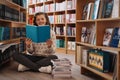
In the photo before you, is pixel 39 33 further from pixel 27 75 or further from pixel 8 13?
pixel 8 13

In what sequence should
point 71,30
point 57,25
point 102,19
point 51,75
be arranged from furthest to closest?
point 57,25 → point 71,30 → point 51,75 → point 102,19

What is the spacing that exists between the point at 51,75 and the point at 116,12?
1.35 meters

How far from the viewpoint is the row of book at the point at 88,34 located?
2.67 metres

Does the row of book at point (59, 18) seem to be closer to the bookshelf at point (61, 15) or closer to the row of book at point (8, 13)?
the bookshelf at point (61, 15)

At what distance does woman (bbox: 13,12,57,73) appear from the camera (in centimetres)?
314

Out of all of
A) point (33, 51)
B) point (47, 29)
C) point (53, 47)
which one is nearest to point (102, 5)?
point (47, 29)

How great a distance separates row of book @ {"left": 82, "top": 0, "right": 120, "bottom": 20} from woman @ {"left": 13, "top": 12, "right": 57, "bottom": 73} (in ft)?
2.40

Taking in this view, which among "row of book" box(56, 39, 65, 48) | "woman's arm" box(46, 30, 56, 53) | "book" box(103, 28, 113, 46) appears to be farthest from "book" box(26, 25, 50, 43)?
"row of book" box(56, 39, 65, 48)

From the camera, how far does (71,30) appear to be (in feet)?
17.2

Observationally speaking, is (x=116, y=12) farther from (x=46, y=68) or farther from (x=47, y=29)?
(x=46, y=68)

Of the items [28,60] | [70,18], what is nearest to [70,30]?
[70,18]

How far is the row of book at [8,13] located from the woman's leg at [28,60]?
0.76 metres

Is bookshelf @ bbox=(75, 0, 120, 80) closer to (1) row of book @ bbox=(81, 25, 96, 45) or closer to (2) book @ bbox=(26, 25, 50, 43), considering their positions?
(1) row of book @ bbox=(81, 25, 96, 45)

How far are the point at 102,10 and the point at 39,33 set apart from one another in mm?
988
